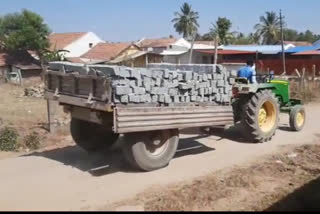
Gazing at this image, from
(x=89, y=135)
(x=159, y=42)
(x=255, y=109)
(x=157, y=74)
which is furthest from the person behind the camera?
(x=159, y=42)

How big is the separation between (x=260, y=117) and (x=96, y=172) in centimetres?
424

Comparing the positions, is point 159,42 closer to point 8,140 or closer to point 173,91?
point 8,140

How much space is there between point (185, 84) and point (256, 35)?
6807 cm

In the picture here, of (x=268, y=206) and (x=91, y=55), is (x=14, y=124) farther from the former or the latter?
(x=91, y=55)

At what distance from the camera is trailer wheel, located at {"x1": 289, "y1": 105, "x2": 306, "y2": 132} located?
35.9 feet

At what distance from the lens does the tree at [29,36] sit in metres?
42.5

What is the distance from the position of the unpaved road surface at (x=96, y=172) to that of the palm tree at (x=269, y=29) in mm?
62379

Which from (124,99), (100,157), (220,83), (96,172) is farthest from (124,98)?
(220,83)

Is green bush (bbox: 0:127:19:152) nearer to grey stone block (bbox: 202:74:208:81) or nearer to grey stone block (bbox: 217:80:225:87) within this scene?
grey stone block (bbox: 202:74:208:81)

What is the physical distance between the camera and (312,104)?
17078 millimetres

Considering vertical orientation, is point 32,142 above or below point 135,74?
below

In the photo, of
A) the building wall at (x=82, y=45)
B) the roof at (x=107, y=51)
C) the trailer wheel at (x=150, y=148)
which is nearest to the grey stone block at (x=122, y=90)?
the trailer wheel at (x=150, y=148)

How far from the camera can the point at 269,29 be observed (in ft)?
229

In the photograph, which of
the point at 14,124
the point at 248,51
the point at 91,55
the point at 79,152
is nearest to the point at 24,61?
the point at 91,55
